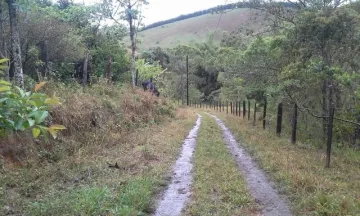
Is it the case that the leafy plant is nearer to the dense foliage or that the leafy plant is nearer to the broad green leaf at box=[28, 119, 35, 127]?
the broad green leaf at box=[28, 119, 35, 127]

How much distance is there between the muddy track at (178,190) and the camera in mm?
6250

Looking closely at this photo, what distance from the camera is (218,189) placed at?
723 centimetres

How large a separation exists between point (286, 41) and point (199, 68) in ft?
198

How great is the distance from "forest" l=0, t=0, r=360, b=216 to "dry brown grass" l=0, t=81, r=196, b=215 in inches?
1.5

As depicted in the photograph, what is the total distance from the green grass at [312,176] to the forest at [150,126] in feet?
0.11

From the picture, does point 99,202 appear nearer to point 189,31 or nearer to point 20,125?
point 20,125

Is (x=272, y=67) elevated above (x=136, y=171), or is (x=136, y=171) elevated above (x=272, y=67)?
(x=272, y=67)

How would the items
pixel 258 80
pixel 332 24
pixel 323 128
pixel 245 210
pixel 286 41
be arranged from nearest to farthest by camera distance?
pixel 245 210 < pixel 332 24 < pixel 323 128 < pixel 286 41 < pixel 258 80

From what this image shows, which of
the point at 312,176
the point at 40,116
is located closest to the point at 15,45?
the point at 312,176

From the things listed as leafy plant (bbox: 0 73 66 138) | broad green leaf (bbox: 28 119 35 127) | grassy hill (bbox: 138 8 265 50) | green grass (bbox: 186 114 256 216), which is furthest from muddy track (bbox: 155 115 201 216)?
grassy hill (bbox: 138 8 265 50)

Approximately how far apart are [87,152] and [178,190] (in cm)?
384

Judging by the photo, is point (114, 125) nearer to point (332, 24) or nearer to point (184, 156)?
point (184, 156)

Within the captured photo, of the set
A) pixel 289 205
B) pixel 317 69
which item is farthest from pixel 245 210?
pixel 317 69

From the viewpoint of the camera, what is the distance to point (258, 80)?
20453 mm
